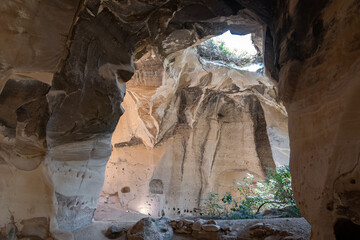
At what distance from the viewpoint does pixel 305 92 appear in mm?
2113

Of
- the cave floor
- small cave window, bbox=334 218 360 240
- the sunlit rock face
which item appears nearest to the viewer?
small cave window, bbox=334 218 360 240

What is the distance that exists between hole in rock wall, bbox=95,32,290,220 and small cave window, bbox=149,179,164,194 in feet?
0.11

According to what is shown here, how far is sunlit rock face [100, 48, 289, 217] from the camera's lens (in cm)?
738

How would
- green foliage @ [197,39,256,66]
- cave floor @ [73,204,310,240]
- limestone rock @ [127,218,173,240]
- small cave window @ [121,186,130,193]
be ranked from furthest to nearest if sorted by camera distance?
small cave window @ [121,186,130,193] < green foliage @ [197,39,256,66] < limestone rock @ [127,218,173,240] < cave floor @ [73,204,310,240]

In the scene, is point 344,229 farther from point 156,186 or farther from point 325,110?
point 156,186

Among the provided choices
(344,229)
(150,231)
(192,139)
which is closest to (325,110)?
(344,229)

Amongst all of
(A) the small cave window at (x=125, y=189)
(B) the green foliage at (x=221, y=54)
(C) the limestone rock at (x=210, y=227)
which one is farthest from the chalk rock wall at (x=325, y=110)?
(A) the small cave window at (x=125, y=189)

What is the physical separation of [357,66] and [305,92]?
575mm

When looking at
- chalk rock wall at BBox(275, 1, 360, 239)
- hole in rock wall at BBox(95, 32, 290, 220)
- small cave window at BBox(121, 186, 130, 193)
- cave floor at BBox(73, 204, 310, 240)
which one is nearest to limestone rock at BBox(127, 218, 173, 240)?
cave floor at BBox(73, 204, 310, 240)

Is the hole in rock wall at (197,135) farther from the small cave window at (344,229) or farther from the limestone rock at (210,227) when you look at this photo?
the small cave window at (344,229)

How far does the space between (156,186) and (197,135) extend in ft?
7.79

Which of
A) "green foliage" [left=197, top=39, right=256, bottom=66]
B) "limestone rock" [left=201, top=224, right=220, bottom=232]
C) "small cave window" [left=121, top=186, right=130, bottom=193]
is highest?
"green foliage" [left=197, top=39, right=256, bottom=66]

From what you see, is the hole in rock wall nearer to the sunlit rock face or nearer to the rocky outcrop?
the sunlit rock face

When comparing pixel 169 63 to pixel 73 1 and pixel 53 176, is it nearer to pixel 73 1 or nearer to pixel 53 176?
pixel 73 1
